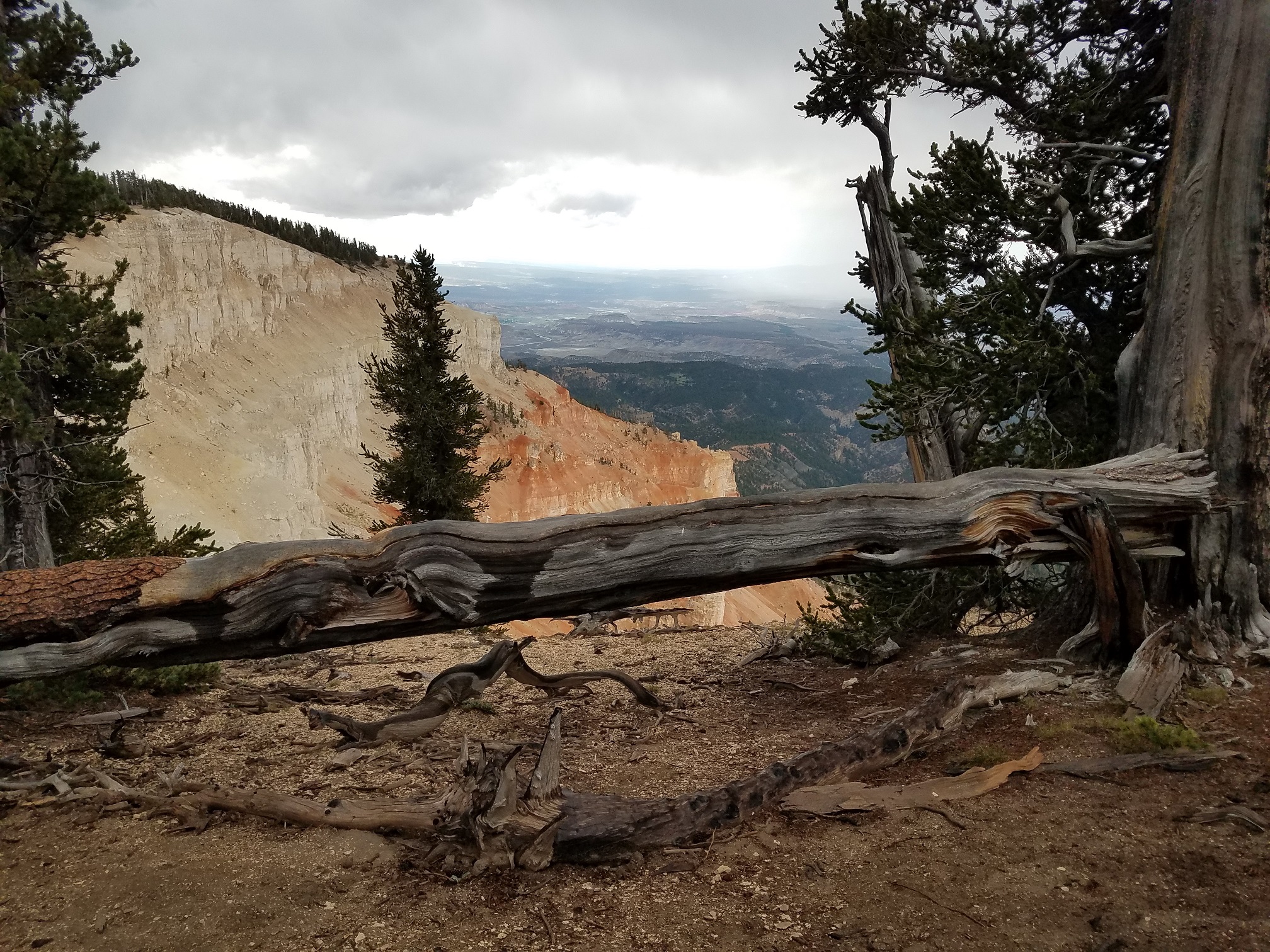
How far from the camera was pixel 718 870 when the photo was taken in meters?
3.53

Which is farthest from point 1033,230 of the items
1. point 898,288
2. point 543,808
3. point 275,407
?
point 275,407

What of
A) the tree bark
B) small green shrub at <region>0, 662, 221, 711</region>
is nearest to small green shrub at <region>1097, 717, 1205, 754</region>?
the tree bark

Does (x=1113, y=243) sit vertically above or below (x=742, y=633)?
above

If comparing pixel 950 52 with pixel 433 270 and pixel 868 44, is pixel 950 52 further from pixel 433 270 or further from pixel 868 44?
pixel 433 270

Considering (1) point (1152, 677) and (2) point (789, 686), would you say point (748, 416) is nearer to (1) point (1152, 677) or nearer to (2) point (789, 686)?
(2) point (789, 686)

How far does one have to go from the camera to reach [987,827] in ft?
12.1

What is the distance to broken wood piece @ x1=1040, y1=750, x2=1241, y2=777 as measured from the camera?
423cm

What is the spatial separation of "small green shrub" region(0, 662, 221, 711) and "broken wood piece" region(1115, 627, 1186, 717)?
6.91 meters

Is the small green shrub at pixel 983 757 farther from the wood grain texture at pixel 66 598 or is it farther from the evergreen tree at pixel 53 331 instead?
the evergreen tree at pixel 53 331

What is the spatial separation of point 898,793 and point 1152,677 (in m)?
2.46

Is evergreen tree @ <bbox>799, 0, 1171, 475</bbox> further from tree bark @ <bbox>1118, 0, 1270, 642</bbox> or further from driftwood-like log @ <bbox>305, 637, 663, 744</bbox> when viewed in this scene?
driftwood-like log @ <bbox>305, 637, 663, 744</bbox>

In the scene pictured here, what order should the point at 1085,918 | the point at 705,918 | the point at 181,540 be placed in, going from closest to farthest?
the point at 1085,918 < the point at 705,918 < the point at 181,540

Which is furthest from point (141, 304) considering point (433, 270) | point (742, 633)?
point (742, 633)

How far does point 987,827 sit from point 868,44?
7590 mm
